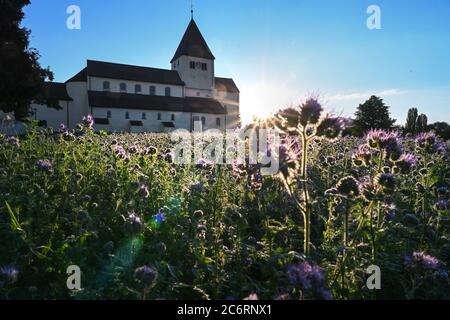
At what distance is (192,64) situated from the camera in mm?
70562

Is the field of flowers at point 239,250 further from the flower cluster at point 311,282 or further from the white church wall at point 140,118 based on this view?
the white church wall at point 140,118

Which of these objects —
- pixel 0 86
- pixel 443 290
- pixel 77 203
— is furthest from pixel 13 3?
pixel 443 290

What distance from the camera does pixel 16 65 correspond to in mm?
24797

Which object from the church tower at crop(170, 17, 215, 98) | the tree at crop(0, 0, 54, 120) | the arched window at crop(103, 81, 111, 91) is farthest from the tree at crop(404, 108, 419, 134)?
the arched window at crop(103, 81, 111, 91)

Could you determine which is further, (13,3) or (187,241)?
(13,3)

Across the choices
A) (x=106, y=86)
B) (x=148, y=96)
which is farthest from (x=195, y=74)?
(x=106, y=86)

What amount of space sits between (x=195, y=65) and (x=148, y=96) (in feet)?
42.0

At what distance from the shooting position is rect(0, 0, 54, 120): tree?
952 inches

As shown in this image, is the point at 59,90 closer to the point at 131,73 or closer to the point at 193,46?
the point at 131,73

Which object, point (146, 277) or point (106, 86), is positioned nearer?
point (146, 277)

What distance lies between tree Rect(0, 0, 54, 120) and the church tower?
1748 inches

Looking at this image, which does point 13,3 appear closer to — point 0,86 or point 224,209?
point 0,86

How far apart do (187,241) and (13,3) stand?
2998cm

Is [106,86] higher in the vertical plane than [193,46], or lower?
lower
